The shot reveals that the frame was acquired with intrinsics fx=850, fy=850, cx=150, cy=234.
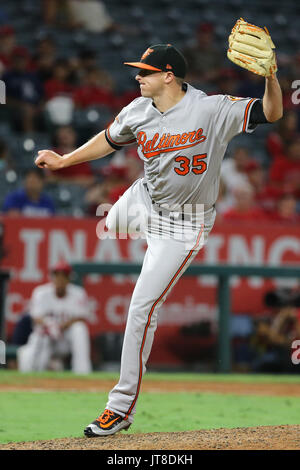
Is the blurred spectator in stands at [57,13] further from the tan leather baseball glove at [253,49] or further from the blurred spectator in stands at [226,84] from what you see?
the tan leather baseball glove at [253,49]

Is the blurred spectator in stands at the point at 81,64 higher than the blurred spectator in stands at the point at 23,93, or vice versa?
the blurred spectator in stands at the point at 81,64

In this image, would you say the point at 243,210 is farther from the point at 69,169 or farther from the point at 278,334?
the point at 69,169

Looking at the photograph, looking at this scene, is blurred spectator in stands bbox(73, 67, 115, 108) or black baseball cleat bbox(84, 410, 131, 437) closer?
black baseball cleat bbox(84, 410, 131, 437)

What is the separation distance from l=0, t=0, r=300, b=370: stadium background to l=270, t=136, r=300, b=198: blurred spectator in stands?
14 millimetres

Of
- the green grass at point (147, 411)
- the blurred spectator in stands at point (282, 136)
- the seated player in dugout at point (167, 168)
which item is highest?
the blurred spectator in stands at point (282, 136)

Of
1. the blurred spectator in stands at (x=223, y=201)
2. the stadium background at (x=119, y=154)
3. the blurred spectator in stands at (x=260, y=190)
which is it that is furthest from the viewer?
the blurred spectator in stands at (x=260, y=190)

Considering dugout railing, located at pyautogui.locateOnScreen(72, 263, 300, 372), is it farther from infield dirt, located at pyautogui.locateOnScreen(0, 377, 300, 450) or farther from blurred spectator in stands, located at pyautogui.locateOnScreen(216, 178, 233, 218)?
infield dirt, located at pyautogui.locateOnScreen(0, 377, 300, 450)

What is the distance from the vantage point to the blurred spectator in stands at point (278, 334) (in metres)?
7.87

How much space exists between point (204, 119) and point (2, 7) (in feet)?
31.9

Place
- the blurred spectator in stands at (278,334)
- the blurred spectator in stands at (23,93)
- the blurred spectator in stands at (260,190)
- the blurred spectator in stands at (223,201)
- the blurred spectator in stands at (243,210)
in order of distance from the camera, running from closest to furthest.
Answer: the blurred spectator in stands at (278,334), the blurred spectator in stands at (243,210), the blurred spectator in stands at (223,201), the blurred spectator in stands at (260,190), the blurred spectator in stands at (23,93)

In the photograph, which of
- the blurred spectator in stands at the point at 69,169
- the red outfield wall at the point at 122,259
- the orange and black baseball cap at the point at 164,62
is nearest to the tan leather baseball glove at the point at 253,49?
the orange and black baseball cap at the point at 164,62

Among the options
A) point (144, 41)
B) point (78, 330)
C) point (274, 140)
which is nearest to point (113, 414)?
point (78, 330)

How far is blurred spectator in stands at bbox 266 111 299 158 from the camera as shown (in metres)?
11.0

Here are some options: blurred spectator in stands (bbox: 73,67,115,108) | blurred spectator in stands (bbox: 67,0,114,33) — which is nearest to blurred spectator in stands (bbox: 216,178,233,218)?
blurred spectator in stands (bbox: 73,67,115,108)
